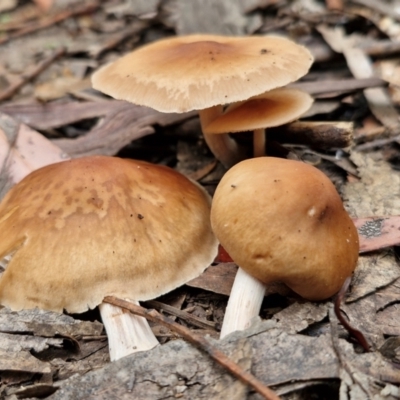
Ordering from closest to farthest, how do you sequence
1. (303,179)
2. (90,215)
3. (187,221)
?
(303,179)
(90,215)
(187,221)

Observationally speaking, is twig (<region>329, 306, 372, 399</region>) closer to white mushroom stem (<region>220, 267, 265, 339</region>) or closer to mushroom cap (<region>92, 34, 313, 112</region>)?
white mushroom stem (<region>220, 267, 265, 339</region>)

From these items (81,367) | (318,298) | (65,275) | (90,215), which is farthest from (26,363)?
(318,298)

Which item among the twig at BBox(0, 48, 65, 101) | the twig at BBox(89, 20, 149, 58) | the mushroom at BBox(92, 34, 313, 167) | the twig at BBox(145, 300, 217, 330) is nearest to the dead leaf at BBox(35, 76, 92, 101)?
the twig at BBox(0, 48, 65, 101)

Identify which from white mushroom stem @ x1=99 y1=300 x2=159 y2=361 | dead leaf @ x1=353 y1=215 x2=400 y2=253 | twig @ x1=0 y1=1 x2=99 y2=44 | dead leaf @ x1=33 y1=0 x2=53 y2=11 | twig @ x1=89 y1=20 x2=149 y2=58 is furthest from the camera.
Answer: dead leaf @ x1=33 y1=0 x2=53 y2=11

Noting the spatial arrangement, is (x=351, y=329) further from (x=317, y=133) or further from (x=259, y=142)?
(x=317, y=133)

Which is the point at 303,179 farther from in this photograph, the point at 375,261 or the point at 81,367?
the point at 81,367

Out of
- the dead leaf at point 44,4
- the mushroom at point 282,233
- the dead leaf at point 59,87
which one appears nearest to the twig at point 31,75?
the dead leaf at point 59,87
